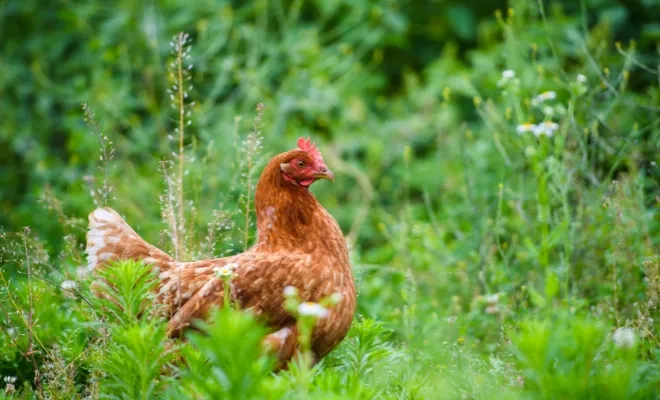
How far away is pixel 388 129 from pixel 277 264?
324 centimetres

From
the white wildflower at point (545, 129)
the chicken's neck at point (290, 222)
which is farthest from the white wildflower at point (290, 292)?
the white wildflower at point (545, 129)

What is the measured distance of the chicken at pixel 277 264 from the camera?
8.73 feet

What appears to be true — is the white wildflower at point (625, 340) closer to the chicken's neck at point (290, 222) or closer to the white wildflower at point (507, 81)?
the chicken's neck at point (290, 222)

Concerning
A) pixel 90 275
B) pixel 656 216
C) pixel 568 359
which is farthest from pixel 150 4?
pixel 568 359

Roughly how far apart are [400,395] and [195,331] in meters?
0.73

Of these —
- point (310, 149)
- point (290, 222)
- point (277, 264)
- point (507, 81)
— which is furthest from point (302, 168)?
point (507, 81)

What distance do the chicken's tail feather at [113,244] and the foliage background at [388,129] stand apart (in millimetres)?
246

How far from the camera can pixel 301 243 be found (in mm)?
2844

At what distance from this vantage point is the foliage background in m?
3.67

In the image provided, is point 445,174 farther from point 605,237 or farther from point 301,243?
point 301,243

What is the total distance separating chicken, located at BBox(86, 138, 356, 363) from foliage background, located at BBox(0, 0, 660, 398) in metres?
0.33

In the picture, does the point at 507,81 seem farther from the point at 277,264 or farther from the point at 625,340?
the point at 625,340

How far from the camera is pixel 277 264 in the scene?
272 centimetres

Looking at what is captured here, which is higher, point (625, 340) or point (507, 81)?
point (507, 81)
